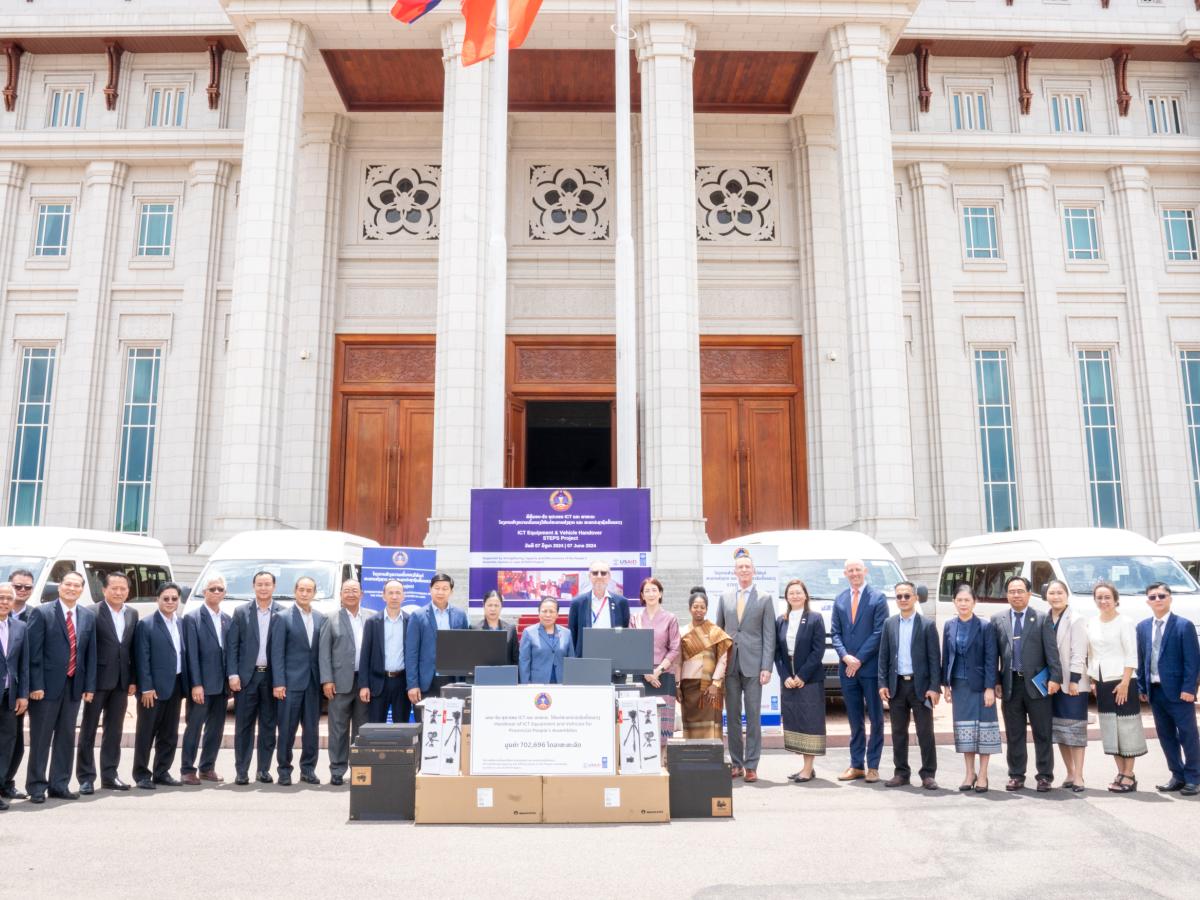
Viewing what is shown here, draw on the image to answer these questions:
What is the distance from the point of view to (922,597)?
11.4m

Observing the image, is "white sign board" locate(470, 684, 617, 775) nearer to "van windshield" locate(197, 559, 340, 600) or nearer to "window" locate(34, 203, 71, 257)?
"van windshield" locate(197, 559, 340, 600)

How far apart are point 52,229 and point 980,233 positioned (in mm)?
22124

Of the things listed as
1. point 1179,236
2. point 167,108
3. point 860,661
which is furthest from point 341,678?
point 1179,236

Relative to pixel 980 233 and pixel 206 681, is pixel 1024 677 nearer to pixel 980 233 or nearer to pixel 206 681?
pixel 206 681

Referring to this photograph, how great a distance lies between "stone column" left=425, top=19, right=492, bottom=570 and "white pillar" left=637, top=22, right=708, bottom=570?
3.10m

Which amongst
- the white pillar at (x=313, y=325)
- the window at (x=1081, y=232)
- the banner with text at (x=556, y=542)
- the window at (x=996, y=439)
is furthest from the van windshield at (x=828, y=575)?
the window at (x=1081, y=232)

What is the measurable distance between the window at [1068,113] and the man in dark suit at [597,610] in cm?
1943

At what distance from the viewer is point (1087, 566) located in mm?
13133

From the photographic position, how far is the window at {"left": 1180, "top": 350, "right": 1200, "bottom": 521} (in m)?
22.5

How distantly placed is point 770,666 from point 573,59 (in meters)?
15.5

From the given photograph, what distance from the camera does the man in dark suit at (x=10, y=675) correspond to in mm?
7957

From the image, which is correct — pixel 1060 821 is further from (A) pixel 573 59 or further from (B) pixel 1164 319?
(B) pixel 1164 319

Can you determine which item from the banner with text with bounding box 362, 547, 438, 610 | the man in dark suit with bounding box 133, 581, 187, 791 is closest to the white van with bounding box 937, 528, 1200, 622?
the banner with text with bounding box 362, 547, 438, 610

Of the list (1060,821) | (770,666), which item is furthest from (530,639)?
(1060,821)
